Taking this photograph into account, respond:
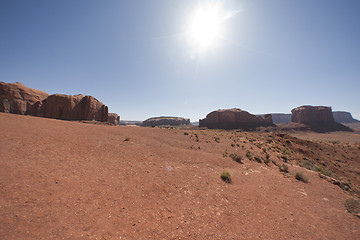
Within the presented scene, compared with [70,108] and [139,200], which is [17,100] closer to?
[70,108]

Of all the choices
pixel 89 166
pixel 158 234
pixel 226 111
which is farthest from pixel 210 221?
pixel 226 111

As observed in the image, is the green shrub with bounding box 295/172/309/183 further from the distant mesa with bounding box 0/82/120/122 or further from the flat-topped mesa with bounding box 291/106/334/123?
Answer: the flat-topped mesa with bounding box 291/106/334/123

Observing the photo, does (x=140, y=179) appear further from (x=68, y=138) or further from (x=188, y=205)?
(x=68, y=138)

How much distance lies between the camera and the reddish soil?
3.99 metres

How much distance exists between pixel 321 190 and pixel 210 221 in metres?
9.25

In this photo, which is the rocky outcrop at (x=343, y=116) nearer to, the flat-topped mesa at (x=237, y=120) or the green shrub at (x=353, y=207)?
the flat-topped mesa at (x=237, y=120)

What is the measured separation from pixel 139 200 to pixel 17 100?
43.7m

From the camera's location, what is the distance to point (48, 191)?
16.1 ft

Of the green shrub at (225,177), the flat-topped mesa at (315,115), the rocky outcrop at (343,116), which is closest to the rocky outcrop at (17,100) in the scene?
the green shrub at (225,177)

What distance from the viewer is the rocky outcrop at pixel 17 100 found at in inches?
1130

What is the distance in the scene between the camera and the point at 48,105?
3531 cm

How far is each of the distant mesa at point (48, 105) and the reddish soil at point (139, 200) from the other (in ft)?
103

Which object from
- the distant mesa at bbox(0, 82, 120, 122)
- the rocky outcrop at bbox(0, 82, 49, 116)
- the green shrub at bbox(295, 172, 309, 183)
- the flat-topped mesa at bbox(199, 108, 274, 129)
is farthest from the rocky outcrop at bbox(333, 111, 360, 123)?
the rocky outcrop at bbox(0, 82, 49, 116)

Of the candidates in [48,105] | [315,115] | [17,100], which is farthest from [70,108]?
[315,115]
